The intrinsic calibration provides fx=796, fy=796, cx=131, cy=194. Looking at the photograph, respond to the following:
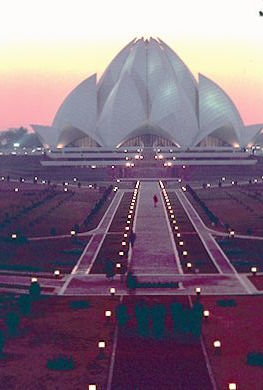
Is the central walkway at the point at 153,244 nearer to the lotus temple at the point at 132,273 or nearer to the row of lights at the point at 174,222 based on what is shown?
the lotus temple at the point at 132,273

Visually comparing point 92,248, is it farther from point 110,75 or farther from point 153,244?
point 110,75

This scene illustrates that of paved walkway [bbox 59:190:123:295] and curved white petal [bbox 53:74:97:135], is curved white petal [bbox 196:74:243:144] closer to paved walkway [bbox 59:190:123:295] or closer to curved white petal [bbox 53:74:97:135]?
curved white petal [bbox 53:74:97:135]

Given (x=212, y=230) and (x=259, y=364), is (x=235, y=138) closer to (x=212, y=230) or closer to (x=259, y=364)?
(x=212, y=230)

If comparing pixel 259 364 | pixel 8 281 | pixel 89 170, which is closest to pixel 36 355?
pixel 259 364

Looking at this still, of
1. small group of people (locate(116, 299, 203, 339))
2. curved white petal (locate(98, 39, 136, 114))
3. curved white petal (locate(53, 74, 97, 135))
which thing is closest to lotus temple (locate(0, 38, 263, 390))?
small group of people (locate(116, 299, 203, 339))

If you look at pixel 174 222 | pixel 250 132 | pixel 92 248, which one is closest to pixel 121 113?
pixel 250 132

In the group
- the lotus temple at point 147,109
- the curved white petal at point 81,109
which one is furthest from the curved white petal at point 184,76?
the curved white petal at point 81,109
